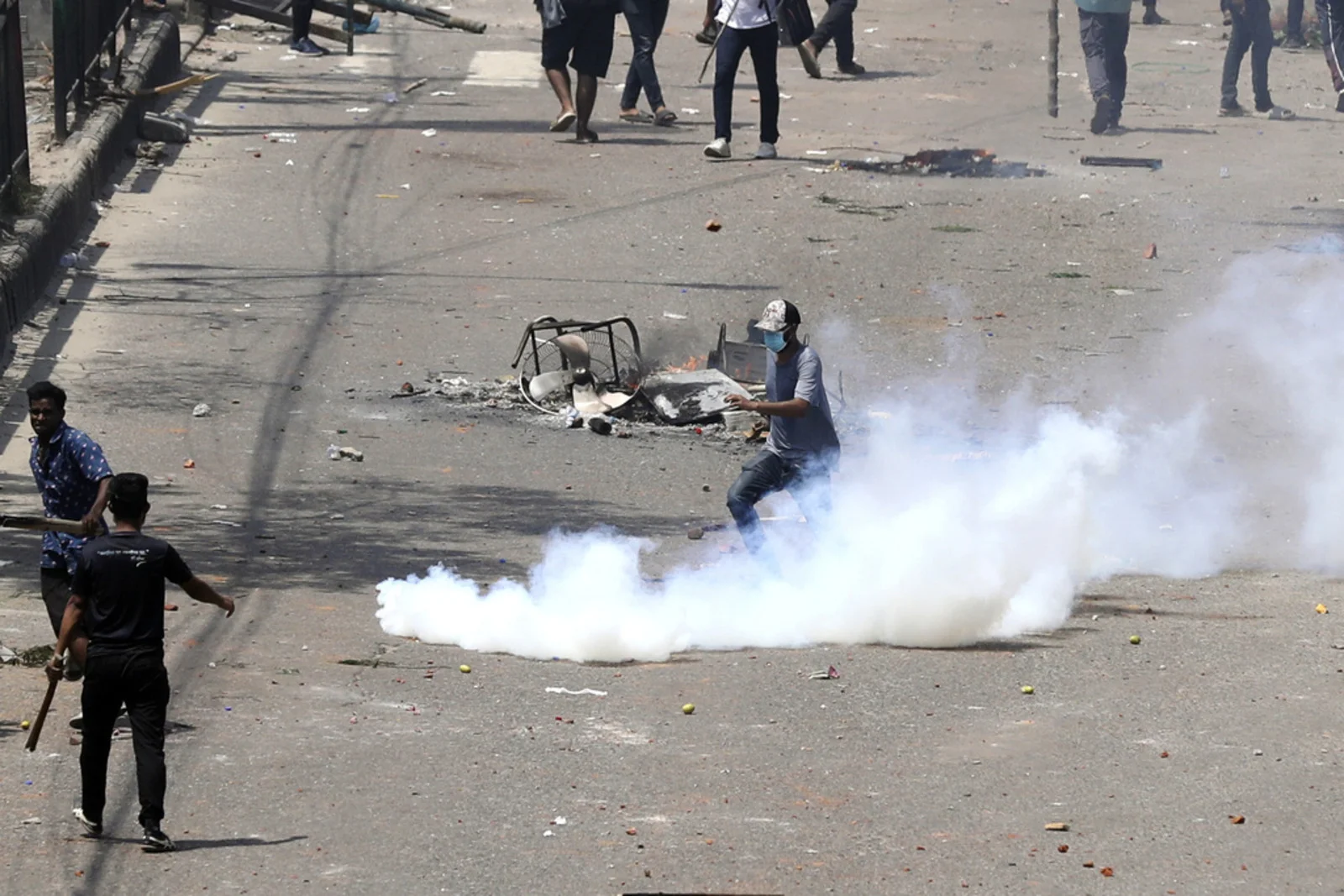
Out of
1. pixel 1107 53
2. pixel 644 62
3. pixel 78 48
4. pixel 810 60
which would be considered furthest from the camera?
pixel 810 60

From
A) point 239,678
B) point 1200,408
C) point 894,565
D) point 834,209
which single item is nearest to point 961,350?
point 1200,408

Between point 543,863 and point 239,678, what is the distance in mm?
1902

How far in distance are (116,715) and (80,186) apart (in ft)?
28.7

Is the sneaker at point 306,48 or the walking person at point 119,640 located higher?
the walking person at point 119,640

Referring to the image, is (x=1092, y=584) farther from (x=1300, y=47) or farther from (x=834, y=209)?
(x=1300, y=47)

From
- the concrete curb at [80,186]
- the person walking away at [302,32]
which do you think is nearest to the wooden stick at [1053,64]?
the person walking away at [302,32]

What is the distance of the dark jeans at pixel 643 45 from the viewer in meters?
16.9

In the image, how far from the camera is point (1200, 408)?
1110cm

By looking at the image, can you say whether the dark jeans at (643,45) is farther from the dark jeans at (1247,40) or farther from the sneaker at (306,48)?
the dark jeans at (1247,40)

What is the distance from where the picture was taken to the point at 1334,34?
1933 cm

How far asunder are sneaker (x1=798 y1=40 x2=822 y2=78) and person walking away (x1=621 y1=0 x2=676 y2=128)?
2483mm

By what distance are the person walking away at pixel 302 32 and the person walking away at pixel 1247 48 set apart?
28.1 feet

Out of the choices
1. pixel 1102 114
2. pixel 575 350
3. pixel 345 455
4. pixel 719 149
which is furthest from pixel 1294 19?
pixel 345 455

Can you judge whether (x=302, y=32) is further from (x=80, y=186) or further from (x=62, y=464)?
(x=62, y=464)
